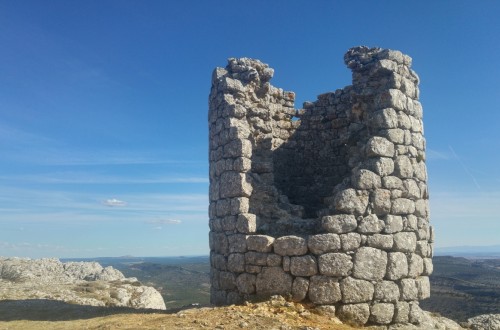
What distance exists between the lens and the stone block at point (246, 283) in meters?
8.45

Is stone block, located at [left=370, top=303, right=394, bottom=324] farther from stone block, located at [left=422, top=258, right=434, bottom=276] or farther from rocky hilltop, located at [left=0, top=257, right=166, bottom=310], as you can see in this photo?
rocky hilltop, located at [left=0, top=257, right=166, bottom=310]

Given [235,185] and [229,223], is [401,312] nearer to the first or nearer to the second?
[229,223]

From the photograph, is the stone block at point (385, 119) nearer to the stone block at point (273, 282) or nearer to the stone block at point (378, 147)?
the stone block at point (378, 147)

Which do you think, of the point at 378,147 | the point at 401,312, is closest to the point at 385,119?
the point at 378,147

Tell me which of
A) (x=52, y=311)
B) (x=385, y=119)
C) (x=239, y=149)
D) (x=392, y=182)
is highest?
(x=385, y=119)

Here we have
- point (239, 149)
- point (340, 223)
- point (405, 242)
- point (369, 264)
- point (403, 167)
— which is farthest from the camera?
point (239, 149)

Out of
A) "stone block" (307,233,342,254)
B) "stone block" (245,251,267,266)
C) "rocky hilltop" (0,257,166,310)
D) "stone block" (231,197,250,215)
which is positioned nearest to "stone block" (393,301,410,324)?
"stone block" (307,233,342,254)

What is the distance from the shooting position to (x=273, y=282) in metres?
8.12

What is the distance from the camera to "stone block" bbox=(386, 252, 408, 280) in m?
8.01

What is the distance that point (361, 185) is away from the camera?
27.0 feet

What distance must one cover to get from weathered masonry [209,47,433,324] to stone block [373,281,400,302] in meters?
0.02

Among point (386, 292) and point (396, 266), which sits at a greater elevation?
point (396, 266)

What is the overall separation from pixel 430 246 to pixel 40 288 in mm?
13267

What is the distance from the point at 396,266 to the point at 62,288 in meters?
12.6
